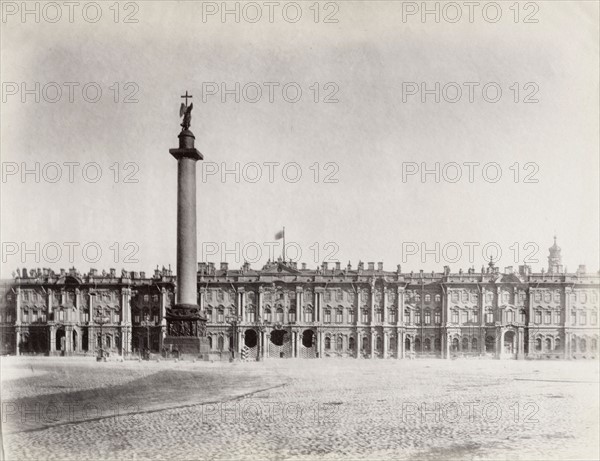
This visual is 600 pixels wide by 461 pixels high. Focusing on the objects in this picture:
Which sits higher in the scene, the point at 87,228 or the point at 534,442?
the point at 87,228

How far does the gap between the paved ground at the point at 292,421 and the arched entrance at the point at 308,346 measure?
35050mm

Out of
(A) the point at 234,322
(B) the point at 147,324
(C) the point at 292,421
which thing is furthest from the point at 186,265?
(A) the point at 234,322

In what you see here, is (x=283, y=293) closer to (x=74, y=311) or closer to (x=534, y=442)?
(x=74, y=311)

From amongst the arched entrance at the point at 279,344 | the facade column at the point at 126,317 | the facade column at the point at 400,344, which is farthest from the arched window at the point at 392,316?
A: the facade column at the point at 126,317

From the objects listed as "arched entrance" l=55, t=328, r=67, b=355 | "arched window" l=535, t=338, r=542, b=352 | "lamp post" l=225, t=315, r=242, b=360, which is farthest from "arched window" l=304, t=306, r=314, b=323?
"arched entrance" l=55, t=328, r=67, b=355

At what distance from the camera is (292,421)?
1305 centimetres

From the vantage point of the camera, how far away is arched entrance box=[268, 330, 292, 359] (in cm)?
5344

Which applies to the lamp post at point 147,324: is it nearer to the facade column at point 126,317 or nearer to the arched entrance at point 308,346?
the facade column at point 126,317

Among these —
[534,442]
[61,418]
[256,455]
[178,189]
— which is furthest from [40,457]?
[178,189]

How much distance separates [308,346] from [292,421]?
138ft

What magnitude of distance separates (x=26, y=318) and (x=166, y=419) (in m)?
38.9

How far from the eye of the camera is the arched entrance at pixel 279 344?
53438 millimetres

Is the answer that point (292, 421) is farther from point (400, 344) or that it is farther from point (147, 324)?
point (147, 324)

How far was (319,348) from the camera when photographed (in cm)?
5384
